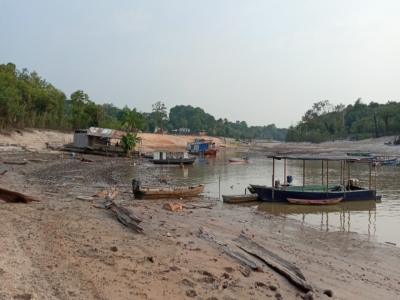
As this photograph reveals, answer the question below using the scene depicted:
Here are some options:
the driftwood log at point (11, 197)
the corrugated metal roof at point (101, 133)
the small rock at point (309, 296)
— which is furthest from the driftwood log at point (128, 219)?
the corrugated metal roof at point (101, 133)

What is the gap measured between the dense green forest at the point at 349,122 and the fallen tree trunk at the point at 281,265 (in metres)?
85.4

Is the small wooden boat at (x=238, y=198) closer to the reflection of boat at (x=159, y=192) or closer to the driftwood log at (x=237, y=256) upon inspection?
the reflection of boat at (x=159, y=192)

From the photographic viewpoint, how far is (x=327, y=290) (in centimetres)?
812

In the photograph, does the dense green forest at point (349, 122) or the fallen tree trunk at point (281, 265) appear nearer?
the fallen tree trunk at point (281, 265)

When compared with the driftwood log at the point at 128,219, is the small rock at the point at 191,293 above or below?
below

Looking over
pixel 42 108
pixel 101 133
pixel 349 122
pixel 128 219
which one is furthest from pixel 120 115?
pixel 128 219

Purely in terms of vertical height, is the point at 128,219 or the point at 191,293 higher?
the point at 128,219

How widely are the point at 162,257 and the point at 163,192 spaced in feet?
38.8

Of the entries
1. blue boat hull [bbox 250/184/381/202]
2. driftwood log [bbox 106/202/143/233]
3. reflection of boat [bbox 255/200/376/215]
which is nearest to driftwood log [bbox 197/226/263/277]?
driftwood log [bbox 106/202/143/233]

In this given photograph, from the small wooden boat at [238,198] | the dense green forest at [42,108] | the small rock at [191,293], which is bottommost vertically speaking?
the small wooden boat at [238,198]

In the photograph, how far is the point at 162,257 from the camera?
8.81 m

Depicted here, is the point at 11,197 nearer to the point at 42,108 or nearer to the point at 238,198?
the point at 238,198

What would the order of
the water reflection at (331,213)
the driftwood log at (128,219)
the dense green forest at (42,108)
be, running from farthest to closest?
the dense green forest at (42,108), the water reflection at (331,213), the driftwood log at (128,219)

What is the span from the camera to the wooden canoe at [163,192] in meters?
20.0
